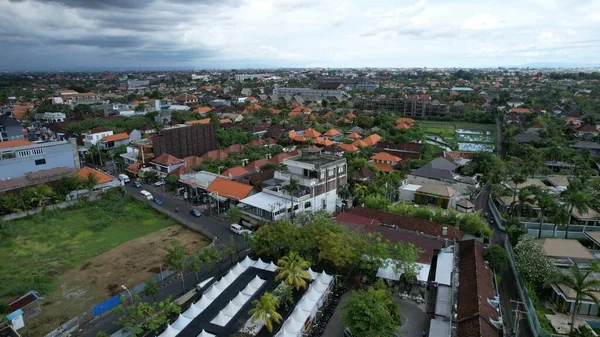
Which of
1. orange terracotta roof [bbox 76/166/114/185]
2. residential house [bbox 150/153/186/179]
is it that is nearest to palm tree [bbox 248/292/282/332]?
orange terracotta roof [bbox 76/166/114/185]

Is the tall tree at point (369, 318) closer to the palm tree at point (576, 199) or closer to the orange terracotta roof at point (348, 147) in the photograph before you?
the palm tree at point (576, 199)

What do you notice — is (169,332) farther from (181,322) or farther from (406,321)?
(406,321)

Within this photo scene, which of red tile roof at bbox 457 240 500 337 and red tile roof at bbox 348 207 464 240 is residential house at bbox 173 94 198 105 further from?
red tile roof at bbox 457 240 500 337

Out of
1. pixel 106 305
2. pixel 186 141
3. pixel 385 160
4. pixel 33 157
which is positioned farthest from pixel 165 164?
pixel 385 160

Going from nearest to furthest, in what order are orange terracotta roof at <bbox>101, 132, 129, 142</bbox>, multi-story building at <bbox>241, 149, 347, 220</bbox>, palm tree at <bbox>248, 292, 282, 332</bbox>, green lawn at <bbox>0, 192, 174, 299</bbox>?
palm tree at <bbox>248, 292, 282, 332</bbox>, green lawn at <bbox>0, 192, 174, 299</bbox>, multi-story building at <bbox>241, 149, 347, 220</bbox>, orange terracotta roof at <bbox>101, 132, 129, 142</bbox>

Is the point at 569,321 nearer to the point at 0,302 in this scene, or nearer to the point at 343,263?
the point at 343,263

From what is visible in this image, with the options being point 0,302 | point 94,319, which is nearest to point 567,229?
point 94,319
